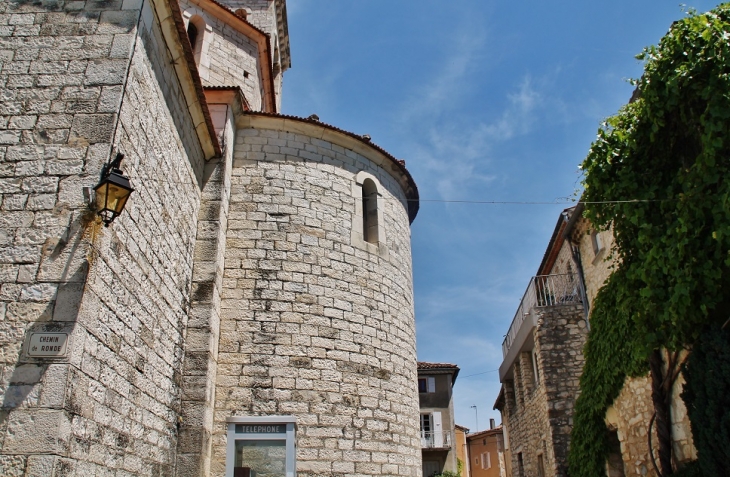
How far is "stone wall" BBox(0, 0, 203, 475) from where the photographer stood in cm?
376

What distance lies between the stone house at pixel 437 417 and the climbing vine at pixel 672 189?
17080 mm

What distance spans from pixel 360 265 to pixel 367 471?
2.61 m

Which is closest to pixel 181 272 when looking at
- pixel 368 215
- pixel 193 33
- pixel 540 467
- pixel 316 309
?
pixel 316 309

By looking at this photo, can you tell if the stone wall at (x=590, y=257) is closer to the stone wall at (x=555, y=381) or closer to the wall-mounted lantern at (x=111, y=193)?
the stone wall at (x=555, y=381)

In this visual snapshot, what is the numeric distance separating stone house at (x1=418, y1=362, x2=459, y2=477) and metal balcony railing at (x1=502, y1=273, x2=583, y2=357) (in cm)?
1116

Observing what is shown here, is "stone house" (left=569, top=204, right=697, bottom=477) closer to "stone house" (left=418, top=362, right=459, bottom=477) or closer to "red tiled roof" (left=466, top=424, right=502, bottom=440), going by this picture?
"stone house" (left=418, top=362, right=459, bottom=477)

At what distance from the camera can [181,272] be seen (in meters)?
6.32

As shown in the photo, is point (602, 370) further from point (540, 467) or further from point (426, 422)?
point (426, 422)

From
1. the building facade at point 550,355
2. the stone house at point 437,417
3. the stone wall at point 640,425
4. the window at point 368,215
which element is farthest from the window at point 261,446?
the stone house at point 437,417

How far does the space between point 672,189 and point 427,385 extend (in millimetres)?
20372

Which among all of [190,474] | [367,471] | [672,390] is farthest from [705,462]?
[190,474]

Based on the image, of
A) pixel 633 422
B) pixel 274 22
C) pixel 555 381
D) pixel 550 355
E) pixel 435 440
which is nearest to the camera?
pixel 633 422

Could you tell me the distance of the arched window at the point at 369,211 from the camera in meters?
8.60

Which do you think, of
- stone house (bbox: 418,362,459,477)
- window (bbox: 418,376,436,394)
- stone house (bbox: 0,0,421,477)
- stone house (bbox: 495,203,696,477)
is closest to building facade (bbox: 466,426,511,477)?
stone house (bbox: 418,362,459,477)
